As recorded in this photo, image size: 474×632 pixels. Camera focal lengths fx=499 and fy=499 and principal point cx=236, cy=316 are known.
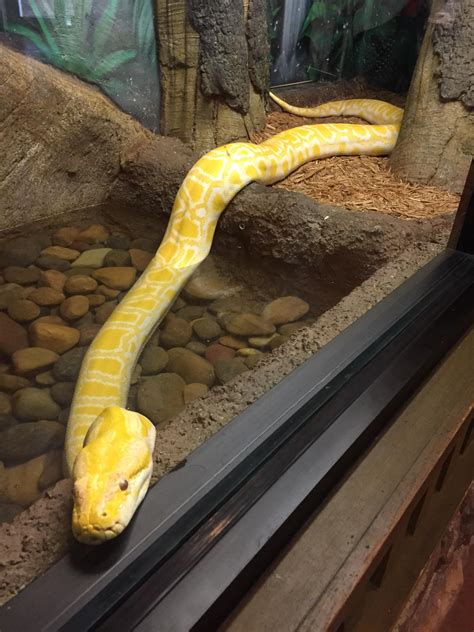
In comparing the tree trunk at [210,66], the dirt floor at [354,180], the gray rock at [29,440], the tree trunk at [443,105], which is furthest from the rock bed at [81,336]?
the tree trunk at [443,105]

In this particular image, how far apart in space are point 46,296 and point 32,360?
0.37 m

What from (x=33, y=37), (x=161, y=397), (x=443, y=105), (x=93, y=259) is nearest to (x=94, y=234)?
(x=93, y=259)

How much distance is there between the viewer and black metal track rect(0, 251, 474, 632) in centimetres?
68

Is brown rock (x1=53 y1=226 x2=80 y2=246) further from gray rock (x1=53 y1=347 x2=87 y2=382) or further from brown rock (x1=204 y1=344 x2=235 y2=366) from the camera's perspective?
brown rock (x1=204 y1=344 x2=235 y2=366)

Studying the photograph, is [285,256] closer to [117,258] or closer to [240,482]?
[117,258]

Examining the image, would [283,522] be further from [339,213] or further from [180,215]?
[180,215]

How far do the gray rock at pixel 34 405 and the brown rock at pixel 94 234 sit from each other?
3.15 ft

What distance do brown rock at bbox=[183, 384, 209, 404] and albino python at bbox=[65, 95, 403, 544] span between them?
164 mm

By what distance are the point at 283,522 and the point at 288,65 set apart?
3.33m

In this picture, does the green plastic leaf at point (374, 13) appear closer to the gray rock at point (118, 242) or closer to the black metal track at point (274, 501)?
the gray rock at point (118, 242)

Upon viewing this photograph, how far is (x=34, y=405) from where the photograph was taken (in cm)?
125

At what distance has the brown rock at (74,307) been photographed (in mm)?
1615

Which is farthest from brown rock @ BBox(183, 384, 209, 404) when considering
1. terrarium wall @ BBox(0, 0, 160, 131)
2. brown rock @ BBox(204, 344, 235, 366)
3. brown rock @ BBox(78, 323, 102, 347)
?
terrarium wall @ BBox(0, 0, 160, 131)

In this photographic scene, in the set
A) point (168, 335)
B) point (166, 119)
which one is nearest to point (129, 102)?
point (166, 119)
